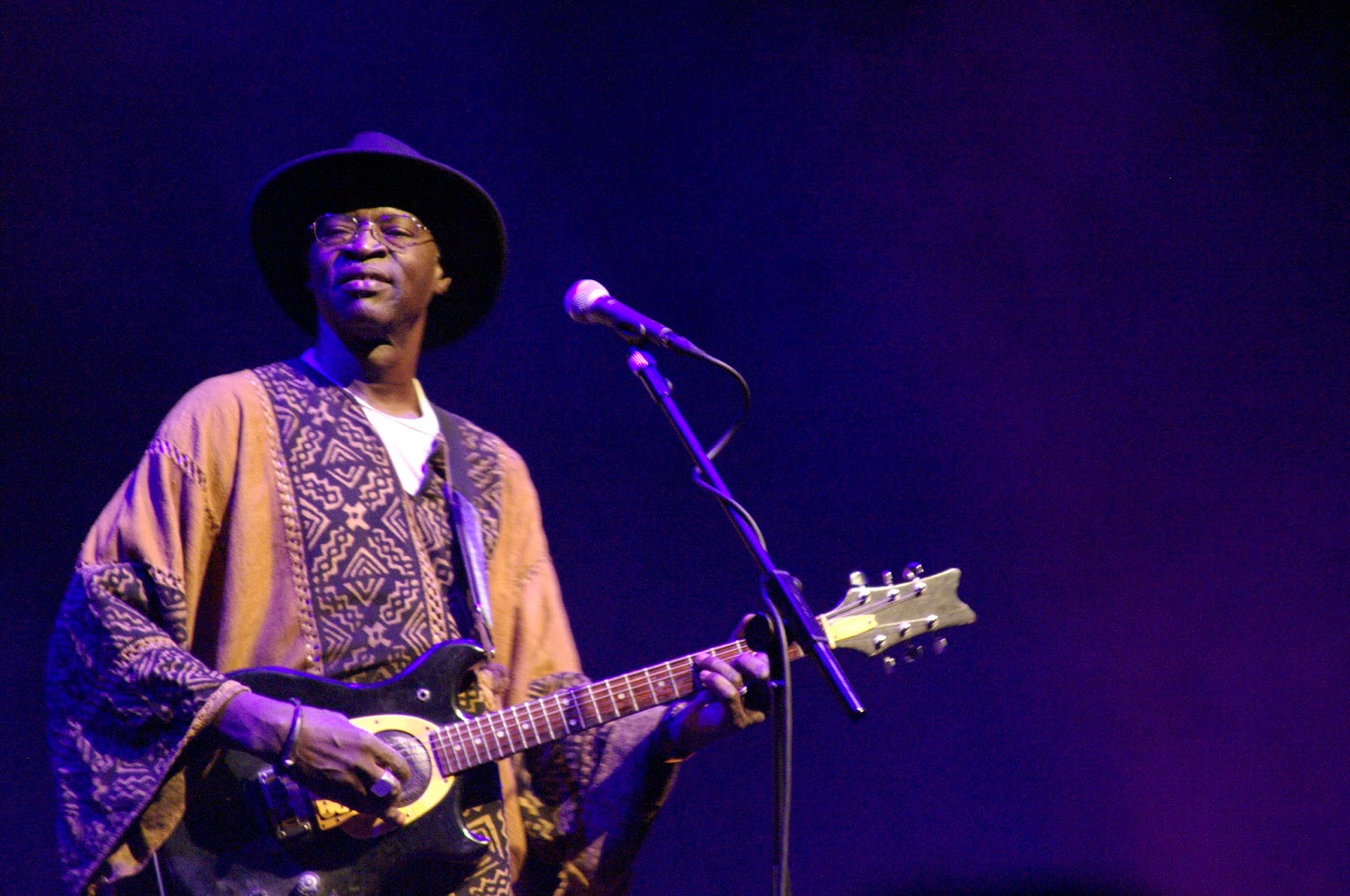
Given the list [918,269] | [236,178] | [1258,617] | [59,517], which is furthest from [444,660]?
[1258,617]

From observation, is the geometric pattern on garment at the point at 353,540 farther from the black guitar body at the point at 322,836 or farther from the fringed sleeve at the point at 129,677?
the fringed sleeve at the point at 129,677

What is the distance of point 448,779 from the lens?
2.52 metres

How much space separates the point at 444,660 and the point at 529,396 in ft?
6.12

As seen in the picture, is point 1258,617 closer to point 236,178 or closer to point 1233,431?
point 1233,431

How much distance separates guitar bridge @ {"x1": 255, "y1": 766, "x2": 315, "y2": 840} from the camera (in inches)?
91.9

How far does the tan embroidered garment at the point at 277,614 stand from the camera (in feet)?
7.59

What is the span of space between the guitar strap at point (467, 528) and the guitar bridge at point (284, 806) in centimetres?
49

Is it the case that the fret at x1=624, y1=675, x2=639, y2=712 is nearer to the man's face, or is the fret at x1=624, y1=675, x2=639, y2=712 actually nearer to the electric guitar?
the electric guitar

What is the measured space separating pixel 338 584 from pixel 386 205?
3.26ft

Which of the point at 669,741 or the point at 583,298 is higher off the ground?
the point at 583,298

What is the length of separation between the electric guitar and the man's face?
854mm

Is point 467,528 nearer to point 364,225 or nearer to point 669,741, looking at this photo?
point 669,741

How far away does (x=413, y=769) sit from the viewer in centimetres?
246

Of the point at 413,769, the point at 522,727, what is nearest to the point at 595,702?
the point at 522,727
